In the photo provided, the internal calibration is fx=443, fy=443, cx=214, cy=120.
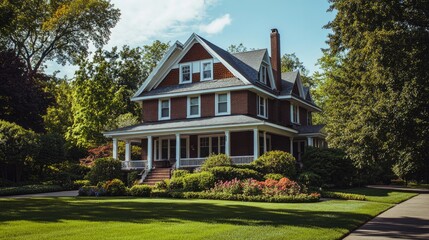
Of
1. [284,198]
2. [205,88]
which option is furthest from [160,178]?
[284,198]

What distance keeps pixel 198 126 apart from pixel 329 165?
28.6 ft

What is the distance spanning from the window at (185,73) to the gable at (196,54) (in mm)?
418

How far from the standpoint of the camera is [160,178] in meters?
28.5

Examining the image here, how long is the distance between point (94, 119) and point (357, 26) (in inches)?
1135

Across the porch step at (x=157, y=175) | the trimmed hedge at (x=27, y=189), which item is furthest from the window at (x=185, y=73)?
the trimmed hedge at (x=27, y=189)

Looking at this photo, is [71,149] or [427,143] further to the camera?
[71,149]

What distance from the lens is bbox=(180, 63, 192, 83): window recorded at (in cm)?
3319

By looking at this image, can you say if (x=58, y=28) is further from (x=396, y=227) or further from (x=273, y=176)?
(x=396, y=227)

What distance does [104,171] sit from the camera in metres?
28.3

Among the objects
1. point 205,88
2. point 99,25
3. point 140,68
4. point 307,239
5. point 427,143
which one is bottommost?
point 307,239

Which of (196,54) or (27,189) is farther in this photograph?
(196,54)

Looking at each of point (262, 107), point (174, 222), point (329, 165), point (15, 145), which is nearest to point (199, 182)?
point (329, 165)

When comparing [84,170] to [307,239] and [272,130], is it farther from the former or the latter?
[307,239]

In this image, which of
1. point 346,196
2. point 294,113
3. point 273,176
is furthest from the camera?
point 294,113
